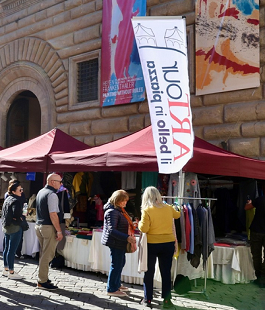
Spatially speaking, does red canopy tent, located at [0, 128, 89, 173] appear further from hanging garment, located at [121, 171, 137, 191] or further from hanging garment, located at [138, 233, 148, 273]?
hanging garment, located at [138, 233, 148, 273]

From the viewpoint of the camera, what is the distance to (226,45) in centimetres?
1111

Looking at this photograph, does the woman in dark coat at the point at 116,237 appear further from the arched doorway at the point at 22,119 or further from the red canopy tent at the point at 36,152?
the arched doorway at the point at 22,119

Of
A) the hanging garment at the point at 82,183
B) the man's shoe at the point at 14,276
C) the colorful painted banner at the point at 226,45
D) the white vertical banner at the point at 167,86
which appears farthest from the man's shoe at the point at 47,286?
the colorful painted banner at the point at 226,45

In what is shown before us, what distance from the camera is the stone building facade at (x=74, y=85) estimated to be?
1088 centimetres

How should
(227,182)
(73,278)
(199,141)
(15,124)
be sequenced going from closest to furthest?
1. (73,278)
2. (199,141)
3. (227,182)
4. (15,124)

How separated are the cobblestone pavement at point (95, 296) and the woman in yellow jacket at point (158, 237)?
0.26 meters

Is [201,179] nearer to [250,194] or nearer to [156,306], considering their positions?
[250,194]

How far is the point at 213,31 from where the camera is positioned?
11.4 m

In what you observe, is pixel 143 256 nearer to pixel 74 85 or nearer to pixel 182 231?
pixel 182 231

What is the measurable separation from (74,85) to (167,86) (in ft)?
26.4

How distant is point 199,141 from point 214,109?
8.15 ft

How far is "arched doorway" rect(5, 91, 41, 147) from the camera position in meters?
17.4

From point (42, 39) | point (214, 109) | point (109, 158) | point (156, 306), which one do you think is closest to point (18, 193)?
point (109, 158)

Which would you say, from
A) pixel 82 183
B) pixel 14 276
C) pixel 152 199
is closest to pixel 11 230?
pixel 14 276
